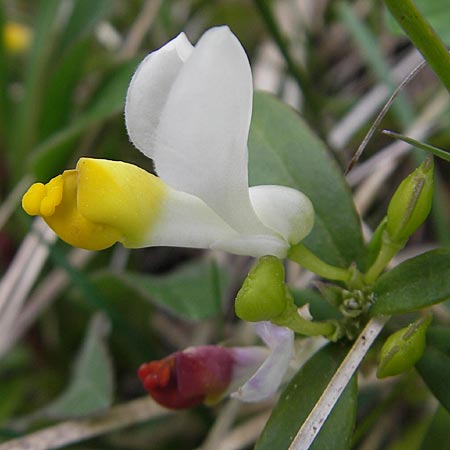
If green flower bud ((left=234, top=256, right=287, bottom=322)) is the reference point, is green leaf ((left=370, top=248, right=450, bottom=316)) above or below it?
below

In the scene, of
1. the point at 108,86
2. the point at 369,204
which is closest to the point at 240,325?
the point at 369,204

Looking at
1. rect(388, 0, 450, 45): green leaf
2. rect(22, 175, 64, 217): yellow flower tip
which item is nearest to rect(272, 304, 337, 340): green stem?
rect(22, 175, 64, 217): yellow flower tip

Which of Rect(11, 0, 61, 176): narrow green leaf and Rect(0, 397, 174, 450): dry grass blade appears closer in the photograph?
Rect(0, 397, 174, 450): dry grass blade

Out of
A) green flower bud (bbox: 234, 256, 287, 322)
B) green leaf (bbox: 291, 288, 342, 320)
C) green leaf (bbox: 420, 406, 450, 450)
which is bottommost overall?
green leaf (bbox: 420, 406, 450, 450)

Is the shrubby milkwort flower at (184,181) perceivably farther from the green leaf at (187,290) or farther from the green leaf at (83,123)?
the green leaf at (83,123)

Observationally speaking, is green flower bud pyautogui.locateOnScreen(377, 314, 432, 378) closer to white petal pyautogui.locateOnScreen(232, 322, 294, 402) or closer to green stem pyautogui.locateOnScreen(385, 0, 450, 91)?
white petal pyautogui.locateOnScreen(232, 322, 294, 402)

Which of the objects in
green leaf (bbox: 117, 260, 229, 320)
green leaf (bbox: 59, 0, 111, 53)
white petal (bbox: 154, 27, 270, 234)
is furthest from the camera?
green leaf (bbox: 59, 0, 111, 53)

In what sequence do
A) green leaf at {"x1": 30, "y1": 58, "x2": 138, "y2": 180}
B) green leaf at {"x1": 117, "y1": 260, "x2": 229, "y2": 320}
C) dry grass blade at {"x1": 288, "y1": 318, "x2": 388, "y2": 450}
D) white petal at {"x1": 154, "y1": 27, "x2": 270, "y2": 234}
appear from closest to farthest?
white petal at {"x1": 154, "y1": 27, "x2": 270, "y2": 234}, dry grass blade at {"x1": 288, "y1": 318, "x2": 388, "y2": 450}, green leaf at {"x1": 117, "y1": 260, "x2": 229, "y2": 320}, green leaf at {"x1": 30, "y1": 58, "x2": 138, "y2": 180}

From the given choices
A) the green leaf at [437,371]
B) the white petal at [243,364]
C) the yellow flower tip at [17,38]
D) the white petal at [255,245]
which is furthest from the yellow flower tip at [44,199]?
the yellow flower tip at [17,38]
